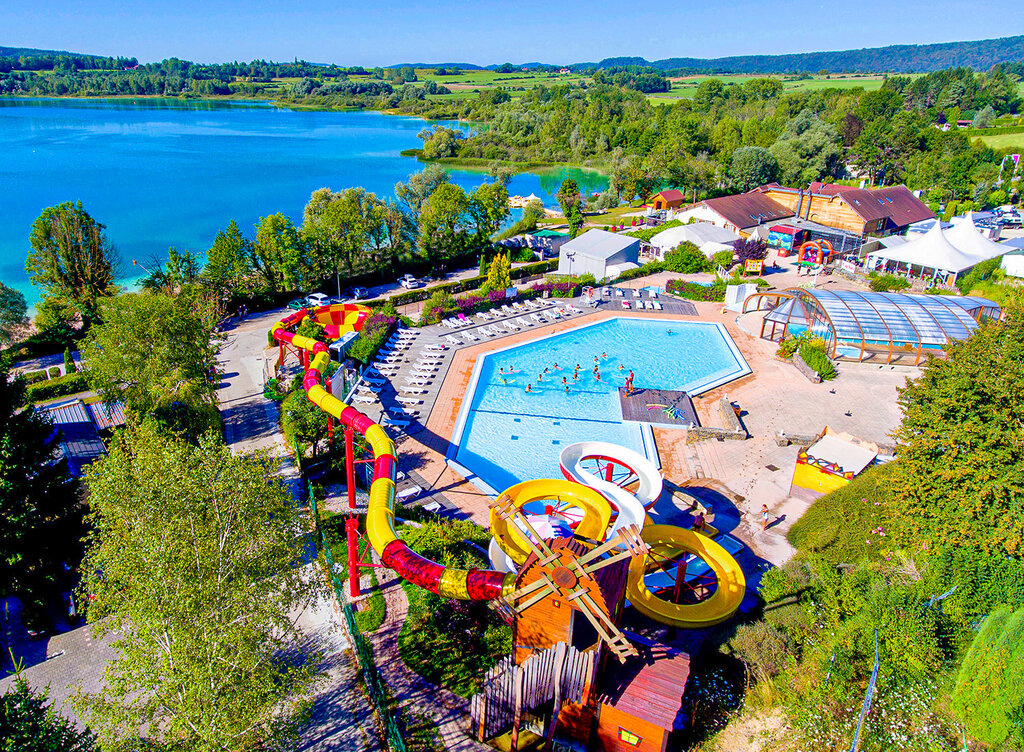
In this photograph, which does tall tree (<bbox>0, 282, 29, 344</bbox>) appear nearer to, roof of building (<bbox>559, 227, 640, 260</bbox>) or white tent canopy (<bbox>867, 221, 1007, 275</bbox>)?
roof of building (<bbox>559, 227, 640, 260</bbox>)

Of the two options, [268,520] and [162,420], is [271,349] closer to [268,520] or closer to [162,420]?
[162,420]

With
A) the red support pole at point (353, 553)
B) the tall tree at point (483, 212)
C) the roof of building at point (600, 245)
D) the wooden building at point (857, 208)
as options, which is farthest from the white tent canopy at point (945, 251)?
the red support pole at point (353, 553)

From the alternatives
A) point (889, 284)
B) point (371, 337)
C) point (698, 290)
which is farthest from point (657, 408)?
point (889, 284)

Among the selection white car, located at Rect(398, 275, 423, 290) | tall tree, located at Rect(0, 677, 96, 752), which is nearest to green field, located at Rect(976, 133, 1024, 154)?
white car, located at Rect(398, 275, 423, 290)

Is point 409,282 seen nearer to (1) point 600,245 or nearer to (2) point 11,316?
(1) point 600,245

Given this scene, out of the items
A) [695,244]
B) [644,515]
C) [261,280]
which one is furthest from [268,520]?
[695,244]

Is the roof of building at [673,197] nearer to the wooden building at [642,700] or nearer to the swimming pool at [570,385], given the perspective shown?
the swimming pool at [570,385]
